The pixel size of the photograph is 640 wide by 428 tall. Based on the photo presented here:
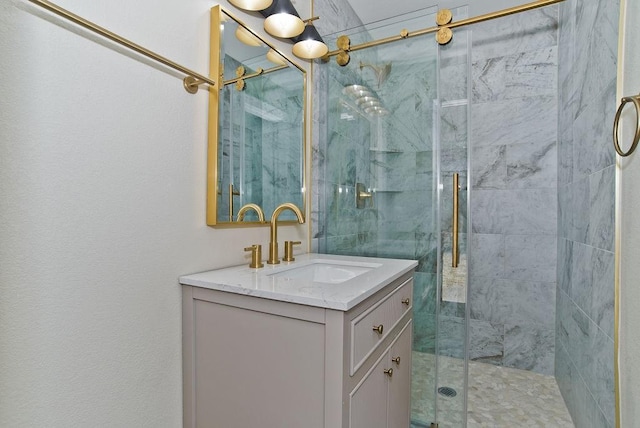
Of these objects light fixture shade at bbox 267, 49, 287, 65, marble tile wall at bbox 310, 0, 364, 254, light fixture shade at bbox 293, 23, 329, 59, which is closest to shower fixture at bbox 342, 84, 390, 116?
marble tile wall at bbox 310, 0, 364, 254

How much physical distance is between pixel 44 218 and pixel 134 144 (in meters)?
0.30

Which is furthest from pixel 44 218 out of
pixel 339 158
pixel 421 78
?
pixel 421 78

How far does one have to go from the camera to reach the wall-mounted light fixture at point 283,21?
1.31 meters

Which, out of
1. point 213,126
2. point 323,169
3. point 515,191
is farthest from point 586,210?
point 213,126

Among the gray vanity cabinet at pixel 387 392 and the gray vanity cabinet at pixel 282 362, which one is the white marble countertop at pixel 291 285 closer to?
the gray vanity cabinet at pixel 282 362

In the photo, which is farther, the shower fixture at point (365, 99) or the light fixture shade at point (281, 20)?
the shower fixture at point (365, 99)

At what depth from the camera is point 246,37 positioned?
52.6 inches

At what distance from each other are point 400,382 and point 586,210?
1.23 meters

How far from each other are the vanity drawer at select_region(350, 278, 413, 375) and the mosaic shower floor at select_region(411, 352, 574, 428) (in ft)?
1.55

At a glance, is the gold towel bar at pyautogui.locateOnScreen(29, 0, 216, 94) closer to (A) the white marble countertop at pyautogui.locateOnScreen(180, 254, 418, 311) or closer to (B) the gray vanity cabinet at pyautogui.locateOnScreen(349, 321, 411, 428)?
(A) the white marble countertop at pyautogui.locateOnScreen(180, 254, 418, 311)

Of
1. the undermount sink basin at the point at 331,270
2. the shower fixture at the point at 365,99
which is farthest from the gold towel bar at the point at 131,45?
the shower fixture at the point at 365,99

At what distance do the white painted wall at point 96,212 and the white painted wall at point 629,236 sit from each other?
1.30 meters

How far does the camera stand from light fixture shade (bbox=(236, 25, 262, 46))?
1.29 meters

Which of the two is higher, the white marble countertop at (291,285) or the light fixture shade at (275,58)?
the light fixture shade at (275,58)
